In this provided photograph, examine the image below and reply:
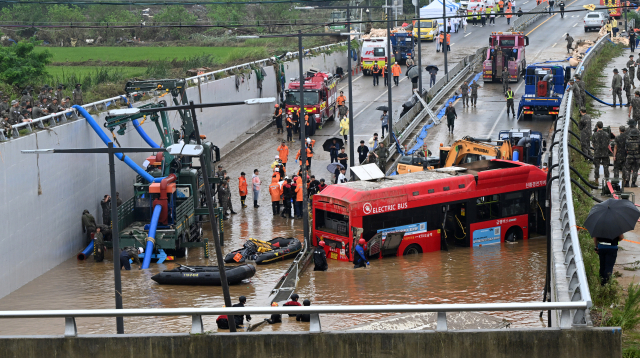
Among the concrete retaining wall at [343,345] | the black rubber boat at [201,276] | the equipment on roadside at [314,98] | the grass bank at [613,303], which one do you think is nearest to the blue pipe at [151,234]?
the black rubber boat at [201,276]

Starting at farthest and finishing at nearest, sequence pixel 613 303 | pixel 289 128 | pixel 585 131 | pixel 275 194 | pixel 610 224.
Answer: pixel 289 128, pixel 275 194, pixel 585 131, pixel 610 224, pixel 613 303

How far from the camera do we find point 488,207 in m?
24.9

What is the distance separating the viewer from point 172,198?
1040 inches

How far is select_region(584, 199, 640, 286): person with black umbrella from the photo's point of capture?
38.5ft

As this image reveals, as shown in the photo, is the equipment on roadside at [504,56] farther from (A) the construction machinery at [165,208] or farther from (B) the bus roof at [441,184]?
(A) the construction machinery at [165,208]

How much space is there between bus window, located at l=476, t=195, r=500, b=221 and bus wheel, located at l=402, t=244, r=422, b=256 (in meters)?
2.29

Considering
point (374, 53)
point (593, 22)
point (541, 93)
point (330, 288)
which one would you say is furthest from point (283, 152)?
point (593, 22)

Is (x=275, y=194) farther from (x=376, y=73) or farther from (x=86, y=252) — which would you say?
(x=376, y=73)

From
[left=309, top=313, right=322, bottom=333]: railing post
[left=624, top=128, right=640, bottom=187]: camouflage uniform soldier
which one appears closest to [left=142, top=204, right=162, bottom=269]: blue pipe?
[left=624, top=128, right=640, bottom=187]: camouflage uniform soldier

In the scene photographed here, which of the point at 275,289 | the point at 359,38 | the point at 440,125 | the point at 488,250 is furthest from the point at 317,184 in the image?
the point at 359,38

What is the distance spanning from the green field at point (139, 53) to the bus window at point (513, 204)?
34.1m

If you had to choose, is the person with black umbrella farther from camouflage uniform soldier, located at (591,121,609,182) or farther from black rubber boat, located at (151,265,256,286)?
black rubber boat, located at (151,265,256,286)

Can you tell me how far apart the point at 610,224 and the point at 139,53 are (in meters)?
61.3

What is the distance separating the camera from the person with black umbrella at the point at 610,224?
11750 millimetres
